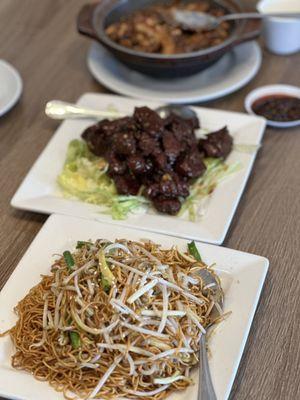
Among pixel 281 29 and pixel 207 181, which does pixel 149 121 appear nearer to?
pixel 207 181

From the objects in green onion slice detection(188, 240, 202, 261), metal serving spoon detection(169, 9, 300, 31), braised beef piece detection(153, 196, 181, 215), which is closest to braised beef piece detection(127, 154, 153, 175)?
braised beef piece detection(153, 196, 181, 215)

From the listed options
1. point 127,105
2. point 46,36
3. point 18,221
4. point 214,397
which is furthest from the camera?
point 46,36

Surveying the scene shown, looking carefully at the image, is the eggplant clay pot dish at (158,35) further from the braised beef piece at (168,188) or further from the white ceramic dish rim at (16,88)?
the braised beef piece at (168,188)

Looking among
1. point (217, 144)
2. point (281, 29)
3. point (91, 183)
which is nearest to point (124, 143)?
point (91, 183)

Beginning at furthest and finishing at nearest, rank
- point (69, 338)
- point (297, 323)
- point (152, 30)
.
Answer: point (152, 30) → point (297, 323) → point (69, 338)

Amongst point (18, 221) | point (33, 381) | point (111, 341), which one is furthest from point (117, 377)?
point (18, 221)

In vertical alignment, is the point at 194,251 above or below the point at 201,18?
below

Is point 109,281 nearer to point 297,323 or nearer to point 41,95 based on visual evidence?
point 297,323
